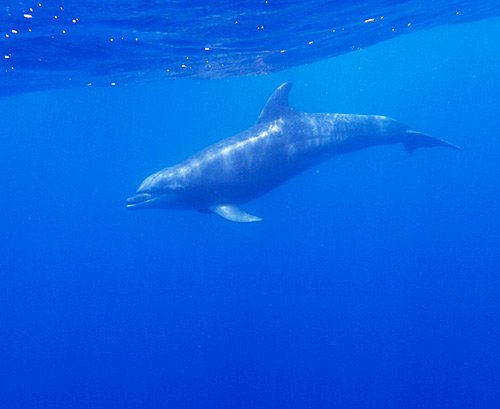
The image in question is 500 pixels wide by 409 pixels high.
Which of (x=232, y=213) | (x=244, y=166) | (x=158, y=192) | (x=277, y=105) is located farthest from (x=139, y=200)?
(x=277, y=105)

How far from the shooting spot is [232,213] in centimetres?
1386

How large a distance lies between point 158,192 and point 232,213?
86.2 inches

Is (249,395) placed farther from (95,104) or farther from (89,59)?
(95,104)

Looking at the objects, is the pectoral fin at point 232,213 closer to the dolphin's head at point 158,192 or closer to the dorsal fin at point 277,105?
the dolphin's head at point 158,192


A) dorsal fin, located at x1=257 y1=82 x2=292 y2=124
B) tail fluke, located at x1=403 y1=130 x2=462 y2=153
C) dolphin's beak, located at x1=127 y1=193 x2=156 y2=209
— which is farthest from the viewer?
tail fluke, located at x1=403 y1=130 x2=462 y2=153

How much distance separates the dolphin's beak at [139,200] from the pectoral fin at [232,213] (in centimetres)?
174

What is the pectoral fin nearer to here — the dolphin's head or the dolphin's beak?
the dolphin's head

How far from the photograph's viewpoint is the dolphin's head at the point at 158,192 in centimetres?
1396

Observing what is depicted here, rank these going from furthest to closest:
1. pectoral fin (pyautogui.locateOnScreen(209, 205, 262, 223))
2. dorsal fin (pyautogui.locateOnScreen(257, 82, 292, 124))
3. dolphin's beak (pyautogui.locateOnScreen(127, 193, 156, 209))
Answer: dorsal fin (pyautogui.locateOnScreen(257, 82, 292, 124)) → dolphin's beak (pyautogui.locateOnScreen(127, 193, 156, 209)) → pectoral fin (pyautogui.locateOnScreen(209, 205, 262, 223))

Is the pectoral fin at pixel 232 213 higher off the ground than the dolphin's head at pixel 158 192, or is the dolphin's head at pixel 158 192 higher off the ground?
the dolphin's head at pixel 158 192

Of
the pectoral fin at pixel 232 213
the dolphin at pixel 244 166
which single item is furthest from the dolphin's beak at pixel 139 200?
the pectoral fin at pixel 232 213

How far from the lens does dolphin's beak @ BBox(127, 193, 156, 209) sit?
1392 centimetres

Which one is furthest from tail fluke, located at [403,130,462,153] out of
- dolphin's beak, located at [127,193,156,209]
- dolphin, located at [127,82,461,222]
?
dolphin's beak, located at [127,193,156,209]

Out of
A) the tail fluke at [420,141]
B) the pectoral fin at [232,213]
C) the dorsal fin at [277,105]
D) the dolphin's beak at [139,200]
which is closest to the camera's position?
the pectoral fin at [232,213]
